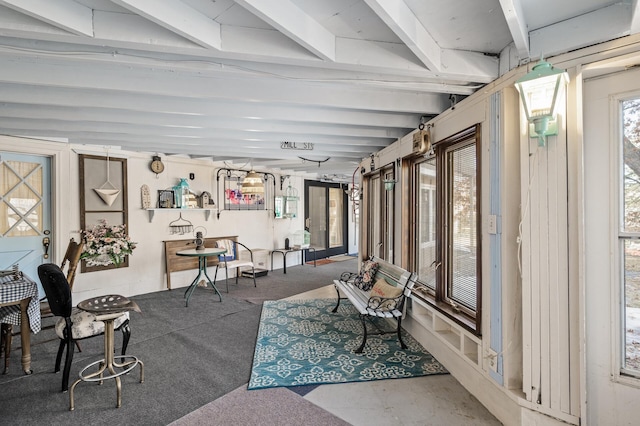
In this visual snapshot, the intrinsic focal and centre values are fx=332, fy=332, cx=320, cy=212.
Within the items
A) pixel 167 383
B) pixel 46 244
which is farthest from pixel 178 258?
pixel 167 383

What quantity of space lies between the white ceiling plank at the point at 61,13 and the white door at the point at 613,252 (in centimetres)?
271

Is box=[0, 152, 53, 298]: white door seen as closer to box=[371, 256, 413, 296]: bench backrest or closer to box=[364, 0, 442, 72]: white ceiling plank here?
box=[371, 256, 413, 296]: bench backrest

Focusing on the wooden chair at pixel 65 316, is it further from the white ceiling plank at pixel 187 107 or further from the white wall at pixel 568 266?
the white wall at pixel 568 266

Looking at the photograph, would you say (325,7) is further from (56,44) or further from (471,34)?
(56,44)

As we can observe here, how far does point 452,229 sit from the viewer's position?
2.95m

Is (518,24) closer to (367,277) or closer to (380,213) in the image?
(367,277)

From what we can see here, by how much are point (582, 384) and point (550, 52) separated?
183cm

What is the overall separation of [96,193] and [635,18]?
18.7 ft

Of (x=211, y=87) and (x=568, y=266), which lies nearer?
(x=568, y=266)

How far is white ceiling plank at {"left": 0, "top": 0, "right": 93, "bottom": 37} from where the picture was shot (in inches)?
57.0

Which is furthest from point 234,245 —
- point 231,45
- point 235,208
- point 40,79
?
point 231,45

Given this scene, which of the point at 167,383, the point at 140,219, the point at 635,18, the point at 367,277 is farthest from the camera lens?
the point at 140,219

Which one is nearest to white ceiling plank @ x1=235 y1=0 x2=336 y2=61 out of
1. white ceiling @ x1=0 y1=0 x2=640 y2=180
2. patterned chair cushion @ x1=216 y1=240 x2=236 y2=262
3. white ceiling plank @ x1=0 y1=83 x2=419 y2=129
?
white ceiling @ x1=0 y1=0 x2=640 y2=180

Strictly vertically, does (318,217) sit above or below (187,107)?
below
